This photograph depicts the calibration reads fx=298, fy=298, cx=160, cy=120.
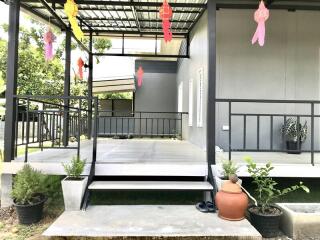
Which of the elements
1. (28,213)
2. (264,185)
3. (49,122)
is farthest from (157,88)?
(28,213)

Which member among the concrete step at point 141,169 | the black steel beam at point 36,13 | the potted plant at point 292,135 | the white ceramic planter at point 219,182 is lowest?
the white ceramic planter at point 219,182

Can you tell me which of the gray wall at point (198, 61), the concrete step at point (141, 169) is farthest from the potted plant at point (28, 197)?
the gray wall at point (198, 61)

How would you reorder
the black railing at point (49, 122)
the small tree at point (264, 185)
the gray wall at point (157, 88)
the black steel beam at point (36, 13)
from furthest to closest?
the gray wall at point (157, 88) < the black steel beam at point (36, 13) < the black railing at point (49, 122) < the small tree at point (264, 185)

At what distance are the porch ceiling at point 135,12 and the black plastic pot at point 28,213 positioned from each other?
130 inches

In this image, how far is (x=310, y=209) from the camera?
3.86 m

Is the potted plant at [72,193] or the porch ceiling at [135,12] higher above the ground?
the porch ceiling at [135,12]

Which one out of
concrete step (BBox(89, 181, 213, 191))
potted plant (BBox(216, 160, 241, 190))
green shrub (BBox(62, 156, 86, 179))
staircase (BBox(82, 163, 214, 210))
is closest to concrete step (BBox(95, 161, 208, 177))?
staircase (BBox(82, 163, 214, 210))

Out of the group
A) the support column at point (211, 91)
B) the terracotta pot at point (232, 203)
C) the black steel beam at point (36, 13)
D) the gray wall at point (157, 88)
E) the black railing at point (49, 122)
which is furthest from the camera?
the gray wall at point (157, 88)

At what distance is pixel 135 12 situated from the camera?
6523 mm

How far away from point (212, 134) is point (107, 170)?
162cm

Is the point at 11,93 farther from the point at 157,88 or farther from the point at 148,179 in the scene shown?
the point at 157,88

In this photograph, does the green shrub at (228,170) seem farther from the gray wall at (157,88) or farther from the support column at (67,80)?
the gray wall at (157,88)

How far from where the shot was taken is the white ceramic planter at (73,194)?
3721 millimetres

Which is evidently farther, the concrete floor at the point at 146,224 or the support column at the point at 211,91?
the support column at the point at 211,91
